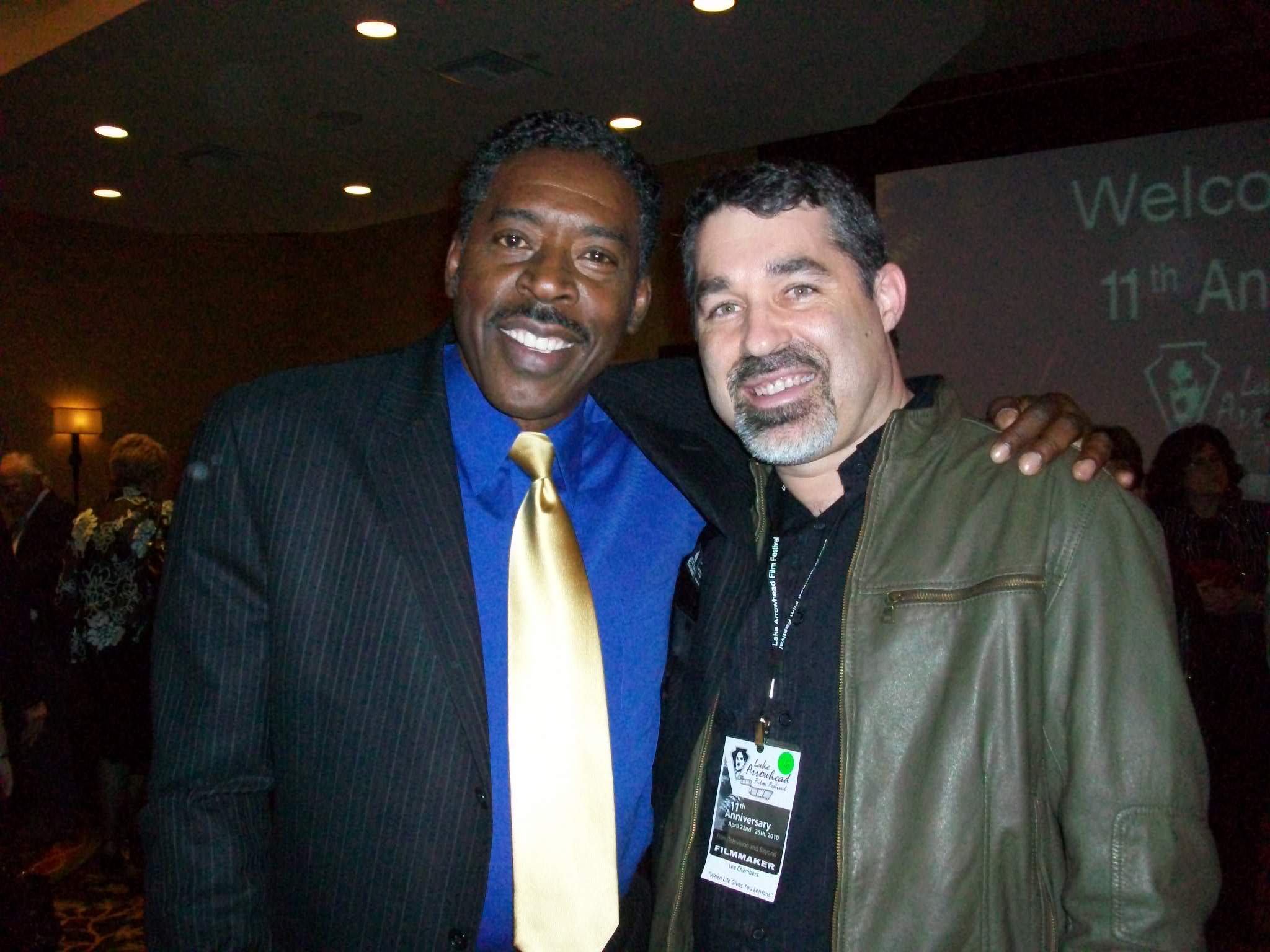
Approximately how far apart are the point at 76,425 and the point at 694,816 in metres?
8.30

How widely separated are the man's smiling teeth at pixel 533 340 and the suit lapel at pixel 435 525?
17 cm

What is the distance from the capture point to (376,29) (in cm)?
438

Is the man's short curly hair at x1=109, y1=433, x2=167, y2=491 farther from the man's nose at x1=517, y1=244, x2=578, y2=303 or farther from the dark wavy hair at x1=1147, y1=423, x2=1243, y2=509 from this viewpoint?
the dark wavy hair at x1=1147, y1=423, x2=1243, y2=509

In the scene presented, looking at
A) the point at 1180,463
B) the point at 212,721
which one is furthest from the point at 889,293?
the point at 1180,463

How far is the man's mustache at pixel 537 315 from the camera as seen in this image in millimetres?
1652

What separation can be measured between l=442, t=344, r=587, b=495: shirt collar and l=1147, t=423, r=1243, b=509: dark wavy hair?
3.35 m

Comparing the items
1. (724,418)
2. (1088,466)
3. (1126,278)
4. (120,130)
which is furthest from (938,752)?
(120,130)

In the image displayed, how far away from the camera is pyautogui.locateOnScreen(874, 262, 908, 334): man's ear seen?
5.54ft

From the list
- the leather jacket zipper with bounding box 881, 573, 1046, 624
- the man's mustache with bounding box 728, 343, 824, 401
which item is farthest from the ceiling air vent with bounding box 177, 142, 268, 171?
the leather jacket zipper with bounding box 881, 573, 1046, 624

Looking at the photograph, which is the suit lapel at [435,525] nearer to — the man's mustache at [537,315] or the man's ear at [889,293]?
the man's mustache at [537,315]

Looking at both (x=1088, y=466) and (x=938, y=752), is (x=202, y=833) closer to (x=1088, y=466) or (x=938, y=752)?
(x=938, y=752)

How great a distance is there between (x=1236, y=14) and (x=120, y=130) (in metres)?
6.55

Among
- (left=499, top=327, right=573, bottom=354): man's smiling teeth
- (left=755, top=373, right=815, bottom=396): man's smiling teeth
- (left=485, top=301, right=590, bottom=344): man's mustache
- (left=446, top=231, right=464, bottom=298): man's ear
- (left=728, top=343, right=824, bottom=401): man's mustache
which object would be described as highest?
(left=446, top=231, right=464, bottom=298): man's ear

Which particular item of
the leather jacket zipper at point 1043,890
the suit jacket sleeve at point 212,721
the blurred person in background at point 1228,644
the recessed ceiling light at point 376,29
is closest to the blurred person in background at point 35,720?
the suit jacket sleeve at point 212,721
